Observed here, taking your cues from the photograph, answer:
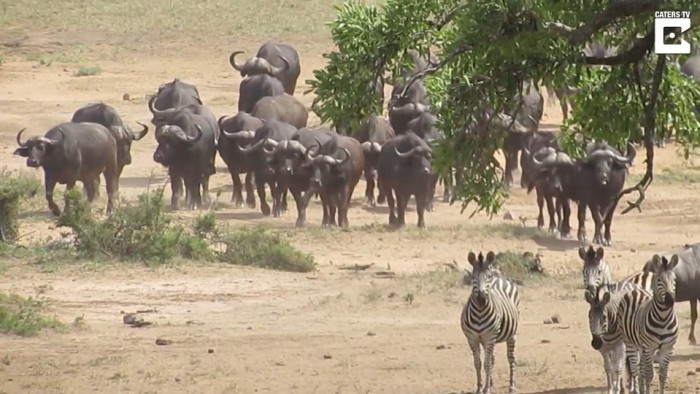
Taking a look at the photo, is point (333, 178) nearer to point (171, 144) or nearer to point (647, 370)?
point (171, 144)

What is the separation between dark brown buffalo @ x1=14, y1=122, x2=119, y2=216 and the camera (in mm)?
25234

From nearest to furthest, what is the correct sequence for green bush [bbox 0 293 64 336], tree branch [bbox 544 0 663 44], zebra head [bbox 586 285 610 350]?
tree branch [bbox 544 0 663 44], zebra head [bbox 586 285 610 350], green bush [bbox 0 293 64 336]

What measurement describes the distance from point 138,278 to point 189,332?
2773 millimetres

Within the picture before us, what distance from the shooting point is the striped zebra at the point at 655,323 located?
12.5 metres

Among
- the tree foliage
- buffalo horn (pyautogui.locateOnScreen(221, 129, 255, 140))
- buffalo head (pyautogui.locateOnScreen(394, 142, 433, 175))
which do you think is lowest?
buffalo head (pyautogui.locateOnScreen(394, 142, 433, 175))

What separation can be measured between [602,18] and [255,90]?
2177 cm

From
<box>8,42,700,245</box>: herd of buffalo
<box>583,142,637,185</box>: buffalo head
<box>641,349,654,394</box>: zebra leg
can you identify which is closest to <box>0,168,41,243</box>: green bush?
<box>8,42,700,245</box>: herd of buffalo

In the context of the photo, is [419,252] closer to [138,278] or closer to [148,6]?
[138,278]

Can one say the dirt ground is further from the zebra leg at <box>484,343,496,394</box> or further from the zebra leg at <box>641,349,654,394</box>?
the zebra leg at <box>641,349,654,394</box>

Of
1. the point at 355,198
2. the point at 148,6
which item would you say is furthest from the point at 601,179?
the point at 148,6

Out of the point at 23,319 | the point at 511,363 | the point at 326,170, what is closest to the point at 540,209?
the point at 326,170

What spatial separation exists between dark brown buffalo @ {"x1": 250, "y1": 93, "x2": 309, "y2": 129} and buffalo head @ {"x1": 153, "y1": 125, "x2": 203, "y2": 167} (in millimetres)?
2647

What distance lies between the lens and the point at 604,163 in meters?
24.6

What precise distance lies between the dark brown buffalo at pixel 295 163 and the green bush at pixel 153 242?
4.37 m
